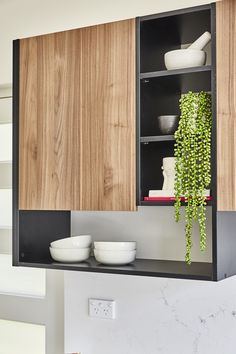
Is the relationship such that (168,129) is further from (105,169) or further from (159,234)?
(159,234)

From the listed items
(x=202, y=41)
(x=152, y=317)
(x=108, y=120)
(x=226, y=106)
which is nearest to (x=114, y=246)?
(x=152, y=317)

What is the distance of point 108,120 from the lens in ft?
6.66

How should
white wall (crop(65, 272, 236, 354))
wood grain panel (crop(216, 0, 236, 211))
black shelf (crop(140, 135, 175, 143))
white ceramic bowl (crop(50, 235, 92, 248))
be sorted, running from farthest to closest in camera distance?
white ceramic bowl (crop(50, 235, 92, 248)), white wall (crop(65, 272, 236, 354)), black shelf (crop(140, 135, 175, 143)), wood grain panel (crop(216, 0, 236, 211))

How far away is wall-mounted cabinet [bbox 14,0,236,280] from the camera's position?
1.84 meters

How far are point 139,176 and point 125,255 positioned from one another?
0.34m

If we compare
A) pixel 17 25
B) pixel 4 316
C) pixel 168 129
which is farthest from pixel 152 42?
pixel 4 316

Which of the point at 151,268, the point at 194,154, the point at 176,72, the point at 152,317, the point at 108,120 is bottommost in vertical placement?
the point at 152,317

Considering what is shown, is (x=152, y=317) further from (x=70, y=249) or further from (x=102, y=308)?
(x=70, y=249)

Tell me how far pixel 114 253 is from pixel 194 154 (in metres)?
0.52

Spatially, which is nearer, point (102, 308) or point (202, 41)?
point (202, 41)

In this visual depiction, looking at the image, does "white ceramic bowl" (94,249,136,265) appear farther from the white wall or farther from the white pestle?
the white pestle

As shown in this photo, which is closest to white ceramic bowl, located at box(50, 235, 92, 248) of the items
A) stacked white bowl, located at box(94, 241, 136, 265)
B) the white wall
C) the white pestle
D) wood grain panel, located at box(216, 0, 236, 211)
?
stacked white bowl, located at box(94, 241, 136, 265)

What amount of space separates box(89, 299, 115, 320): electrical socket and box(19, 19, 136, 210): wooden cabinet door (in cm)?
49

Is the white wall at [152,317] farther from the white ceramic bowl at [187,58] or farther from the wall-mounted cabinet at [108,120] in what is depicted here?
the white ceramic bowl at [187,58]
